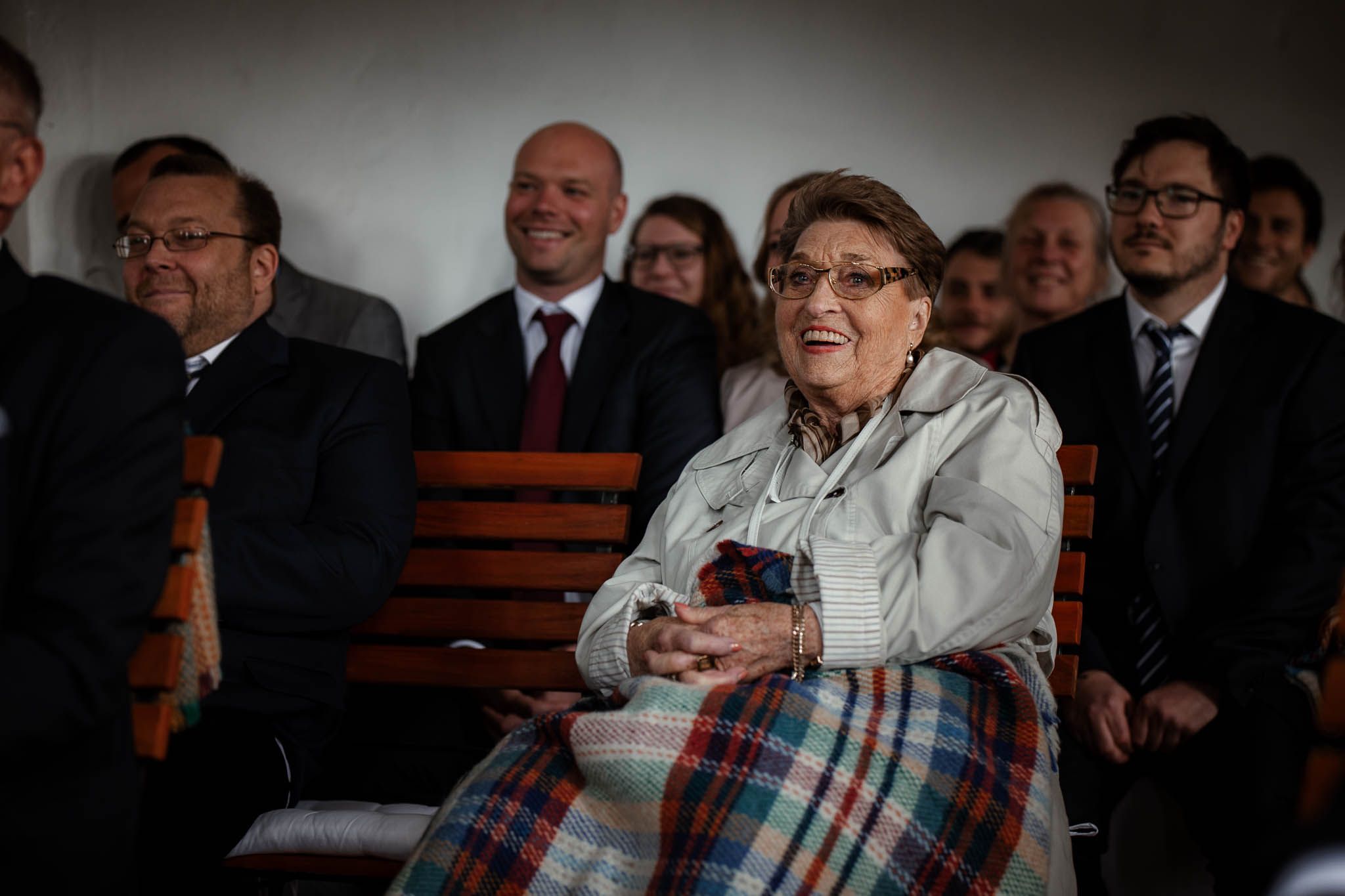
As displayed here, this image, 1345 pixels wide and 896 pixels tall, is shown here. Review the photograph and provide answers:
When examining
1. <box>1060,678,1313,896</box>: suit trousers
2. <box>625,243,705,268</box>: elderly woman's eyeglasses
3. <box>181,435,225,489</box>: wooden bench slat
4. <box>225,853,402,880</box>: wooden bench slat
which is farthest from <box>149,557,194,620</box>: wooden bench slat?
<box>625,243,705,268</box>: elderly woman's eyeglasses

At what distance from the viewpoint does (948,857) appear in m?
1.59

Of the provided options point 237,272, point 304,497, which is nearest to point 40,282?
point 304,497

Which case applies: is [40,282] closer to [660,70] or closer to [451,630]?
[451,630]

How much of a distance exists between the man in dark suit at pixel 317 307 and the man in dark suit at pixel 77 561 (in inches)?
87.6

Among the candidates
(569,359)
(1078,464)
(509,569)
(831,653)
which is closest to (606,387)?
(569,359)

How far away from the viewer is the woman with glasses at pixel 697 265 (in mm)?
3973

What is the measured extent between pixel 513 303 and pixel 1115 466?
168 centimetres

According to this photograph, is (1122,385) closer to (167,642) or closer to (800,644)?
(800,644)

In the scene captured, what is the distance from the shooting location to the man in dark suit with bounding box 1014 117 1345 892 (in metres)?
2.34

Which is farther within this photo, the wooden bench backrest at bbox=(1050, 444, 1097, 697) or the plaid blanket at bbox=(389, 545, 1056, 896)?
the wooden bench backrest at bbox=(1050, 444, 1097, 697)

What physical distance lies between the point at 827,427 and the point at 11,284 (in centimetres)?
130

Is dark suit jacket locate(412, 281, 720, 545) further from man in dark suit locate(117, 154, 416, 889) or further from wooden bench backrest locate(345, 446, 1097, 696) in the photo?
man in dark suit locate(117, 154, 416, 889)

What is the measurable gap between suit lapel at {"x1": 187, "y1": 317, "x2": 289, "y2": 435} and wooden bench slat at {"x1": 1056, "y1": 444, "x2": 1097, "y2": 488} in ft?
4.99

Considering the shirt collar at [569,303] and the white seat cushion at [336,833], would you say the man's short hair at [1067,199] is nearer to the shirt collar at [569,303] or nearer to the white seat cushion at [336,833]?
the shirt collar at [569,303]
